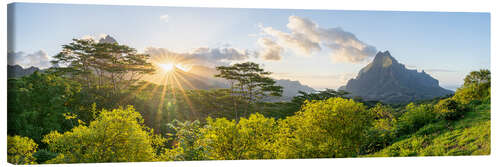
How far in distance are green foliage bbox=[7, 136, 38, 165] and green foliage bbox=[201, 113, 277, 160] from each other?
10.9ft

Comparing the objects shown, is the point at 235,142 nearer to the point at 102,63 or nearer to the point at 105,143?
the point at 105,143

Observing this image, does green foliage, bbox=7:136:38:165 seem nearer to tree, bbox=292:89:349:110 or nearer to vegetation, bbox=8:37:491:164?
vegetation, bbox=8:37:491:164

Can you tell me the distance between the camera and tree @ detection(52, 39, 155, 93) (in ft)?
27.7

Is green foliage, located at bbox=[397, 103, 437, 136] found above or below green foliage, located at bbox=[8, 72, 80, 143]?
below

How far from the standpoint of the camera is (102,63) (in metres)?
9.81

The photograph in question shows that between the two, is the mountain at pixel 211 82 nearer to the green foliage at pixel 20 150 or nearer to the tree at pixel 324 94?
the tree at pixel 324 94

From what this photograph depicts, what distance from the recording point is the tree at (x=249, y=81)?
31.2 ft

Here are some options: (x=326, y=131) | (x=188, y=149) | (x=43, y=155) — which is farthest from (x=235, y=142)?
(x=43, y=155)

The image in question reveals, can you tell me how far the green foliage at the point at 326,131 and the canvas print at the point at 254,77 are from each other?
1.1 inches

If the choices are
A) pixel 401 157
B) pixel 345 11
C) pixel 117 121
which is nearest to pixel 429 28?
pixel 345 11

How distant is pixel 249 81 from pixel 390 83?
4.15 m

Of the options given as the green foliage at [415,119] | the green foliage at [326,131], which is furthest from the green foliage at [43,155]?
the green foliage at [415,119]

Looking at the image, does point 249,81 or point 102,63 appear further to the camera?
point 249,81

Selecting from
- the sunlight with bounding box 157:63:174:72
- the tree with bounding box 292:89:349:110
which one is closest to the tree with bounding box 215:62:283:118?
the tree with bounding box 292:89:349:110
